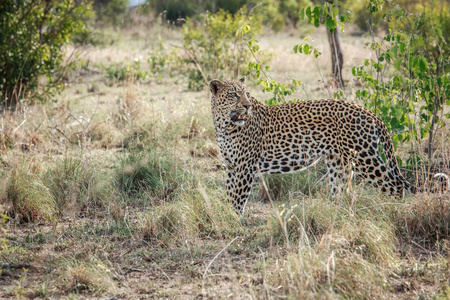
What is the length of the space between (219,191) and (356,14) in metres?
21.5

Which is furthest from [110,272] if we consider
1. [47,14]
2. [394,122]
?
[47,14]

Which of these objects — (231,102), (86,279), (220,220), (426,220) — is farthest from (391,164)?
(86,279)

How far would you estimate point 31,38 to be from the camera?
11375mm

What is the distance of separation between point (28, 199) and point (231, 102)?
8.32 feet

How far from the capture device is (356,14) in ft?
85.3

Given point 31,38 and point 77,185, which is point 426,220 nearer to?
point 77,185

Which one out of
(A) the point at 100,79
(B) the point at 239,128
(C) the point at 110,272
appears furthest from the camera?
(A) the point at 100,79

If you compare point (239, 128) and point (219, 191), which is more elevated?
point (239, 128)

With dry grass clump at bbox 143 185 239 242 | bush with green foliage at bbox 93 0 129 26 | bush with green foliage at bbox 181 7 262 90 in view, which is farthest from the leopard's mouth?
bush with green foliage at bbox 93 0 129 26

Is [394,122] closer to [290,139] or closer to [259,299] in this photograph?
[290,139]

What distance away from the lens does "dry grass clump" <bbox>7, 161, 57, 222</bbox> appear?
615 cm

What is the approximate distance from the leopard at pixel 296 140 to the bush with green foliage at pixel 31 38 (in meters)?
6.04

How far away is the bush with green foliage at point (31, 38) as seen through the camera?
11062 mm

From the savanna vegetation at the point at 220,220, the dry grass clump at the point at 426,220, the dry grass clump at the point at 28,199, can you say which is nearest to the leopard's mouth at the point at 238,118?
the savanna vegetation at the point at 220,220
